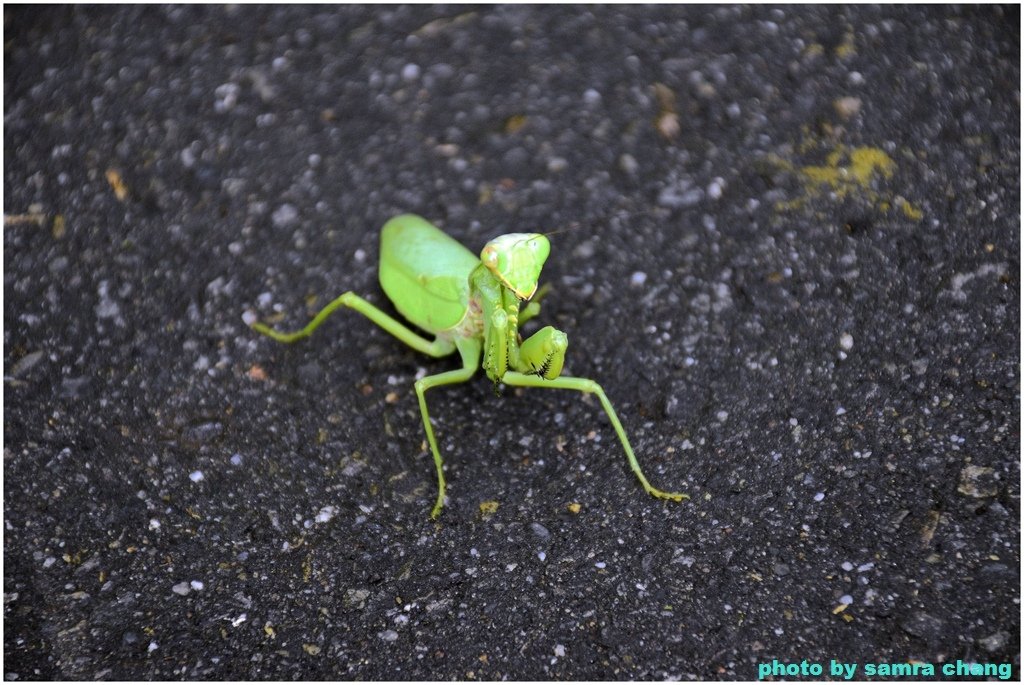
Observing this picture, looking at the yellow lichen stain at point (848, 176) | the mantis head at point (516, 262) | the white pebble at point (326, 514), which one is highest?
the mantis head at point (516, 262)

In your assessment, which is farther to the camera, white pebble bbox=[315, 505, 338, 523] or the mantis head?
white pebble bbox=[315, 505, 338, 523]

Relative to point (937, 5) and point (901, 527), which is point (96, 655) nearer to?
point (901, 527)

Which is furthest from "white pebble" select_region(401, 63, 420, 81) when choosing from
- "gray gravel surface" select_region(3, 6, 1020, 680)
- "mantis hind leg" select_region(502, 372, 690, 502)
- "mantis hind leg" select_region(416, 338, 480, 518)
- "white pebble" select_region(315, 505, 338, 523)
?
"white pebble" select_region(315, 505, 338, 523)

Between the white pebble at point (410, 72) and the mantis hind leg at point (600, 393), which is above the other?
the white pebble at point (410, 72)

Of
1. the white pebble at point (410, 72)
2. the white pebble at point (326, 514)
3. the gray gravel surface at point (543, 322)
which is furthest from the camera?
the white pebble at point (410, 72)

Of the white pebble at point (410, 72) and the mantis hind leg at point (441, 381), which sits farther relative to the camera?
the white pebble at point (410, 72)

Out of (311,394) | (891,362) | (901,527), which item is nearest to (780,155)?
(891,362)

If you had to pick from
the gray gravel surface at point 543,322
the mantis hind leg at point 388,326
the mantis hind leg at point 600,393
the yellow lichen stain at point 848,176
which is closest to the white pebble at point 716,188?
the gray gravel surface at point 543,322

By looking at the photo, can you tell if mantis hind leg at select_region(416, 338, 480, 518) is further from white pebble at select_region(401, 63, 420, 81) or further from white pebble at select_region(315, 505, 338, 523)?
white pebble at select_region(401, 63, 420, 81)

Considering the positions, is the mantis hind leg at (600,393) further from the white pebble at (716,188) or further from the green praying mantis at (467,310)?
the white pebble at (716,188)
